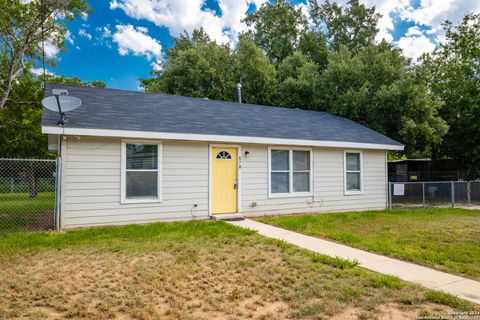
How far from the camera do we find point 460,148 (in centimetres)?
1683

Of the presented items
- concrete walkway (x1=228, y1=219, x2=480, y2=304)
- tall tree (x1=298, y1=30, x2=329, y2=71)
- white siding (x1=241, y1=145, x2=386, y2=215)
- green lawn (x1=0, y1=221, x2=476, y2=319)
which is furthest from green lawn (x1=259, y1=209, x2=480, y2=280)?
tall tree (x1=298, y1=30, x2=329, y2=71)

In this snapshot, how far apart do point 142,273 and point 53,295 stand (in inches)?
41.9

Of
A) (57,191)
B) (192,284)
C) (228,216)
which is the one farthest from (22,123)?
(192,284)

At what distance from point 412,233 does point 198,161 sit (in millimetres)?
5562

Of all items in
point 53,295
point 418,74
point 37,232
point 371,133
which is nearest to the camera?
point 53,295

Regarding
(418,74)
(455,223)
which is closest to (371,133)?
(455,223)

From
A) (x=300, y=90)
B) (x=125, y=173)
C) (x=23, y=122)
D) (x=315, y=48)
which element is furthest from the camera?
(x=315, y=48)

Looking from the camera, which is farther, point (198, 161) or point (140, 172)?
point (198, 161)

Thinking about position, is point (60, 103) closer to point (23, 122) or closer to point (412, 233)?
point (412, 233)

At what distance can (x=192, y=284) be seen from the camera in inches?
160

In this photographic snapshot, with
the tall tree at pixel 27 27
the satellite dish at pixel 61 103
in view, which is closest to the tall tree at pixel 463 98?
the satellite dish at pixel 61 103

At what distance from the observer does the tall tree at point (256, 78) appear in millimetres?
19750

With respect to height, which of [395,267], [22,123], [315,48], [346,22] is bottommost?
[395,267]

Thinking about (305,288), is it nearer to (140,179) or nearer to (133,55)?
(140,179)
